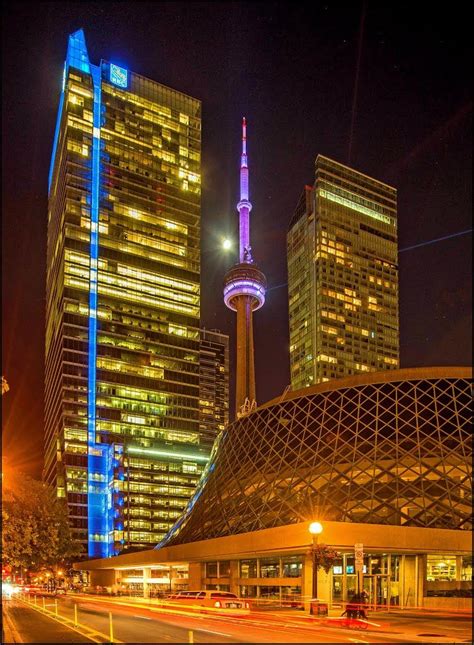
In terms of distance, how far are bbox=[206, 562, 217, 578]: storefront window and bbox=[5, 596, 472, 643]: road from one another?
29562 millimetres

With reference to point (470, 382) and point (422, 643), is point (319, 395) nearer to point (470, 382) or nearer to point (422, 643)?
point (470, 382)

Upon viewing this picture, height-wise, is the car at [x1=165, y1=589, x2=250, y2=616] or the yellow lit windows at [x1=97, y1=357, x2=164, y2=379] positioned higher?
the yellow lit windows at [x1=97, y1=357, x2=164, y2=379]

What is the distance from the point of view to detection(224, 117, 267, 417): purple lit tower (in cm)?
14512

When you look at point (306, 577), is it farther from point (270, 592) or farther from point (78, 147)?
point (78, 147)

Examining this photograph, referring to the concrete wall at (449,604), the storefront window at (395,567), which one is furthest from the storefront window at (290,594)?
the concrete wall at (449,604)

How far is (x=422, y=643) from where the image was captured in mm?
26172

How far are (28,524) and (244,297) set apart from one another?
124m

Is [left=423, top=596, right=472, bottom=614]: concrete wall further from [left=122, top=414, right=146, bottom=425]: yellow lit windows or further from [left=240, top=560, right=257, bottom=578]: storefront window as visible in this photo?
[left=122, top=414, right=146, bottom=425]: yellow lit windows

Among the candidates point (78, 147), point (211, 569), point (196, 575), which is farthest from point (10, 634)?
point (78, 147)

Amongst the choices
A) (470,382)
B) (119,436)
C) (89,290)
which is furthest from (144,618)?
(89,290)

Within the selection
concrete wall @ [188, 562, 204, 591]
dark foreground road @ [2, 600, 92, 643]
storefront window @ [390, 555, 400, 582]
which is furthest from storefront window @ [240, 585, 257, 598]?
dark foreground road @ [2, 600, 92, 643]

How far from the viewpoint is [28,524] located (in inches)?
1383

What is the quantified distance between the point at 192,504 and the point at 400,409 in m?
28.8

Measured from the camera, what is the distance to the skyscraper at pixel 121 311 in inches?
6176
